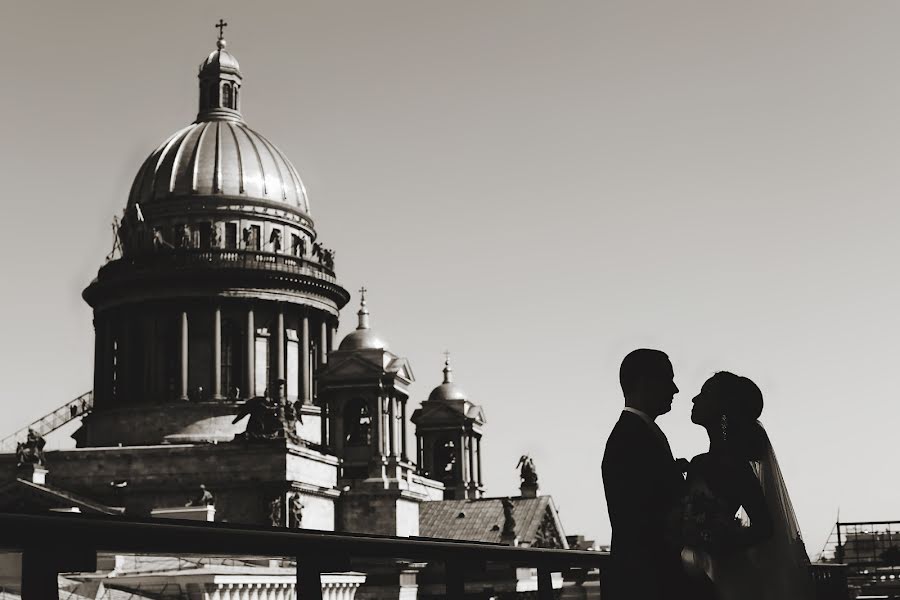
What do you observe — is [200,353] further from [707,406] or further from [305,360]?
[707,406]

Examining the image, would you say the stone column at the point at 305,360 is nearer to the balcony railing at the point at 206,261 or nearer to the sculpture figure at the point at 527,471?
the balcony railing at the point at 206,261

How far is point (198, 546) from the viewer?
20.0 ft

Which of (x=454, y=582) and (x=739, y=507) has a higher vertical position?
(x=739, y=507)

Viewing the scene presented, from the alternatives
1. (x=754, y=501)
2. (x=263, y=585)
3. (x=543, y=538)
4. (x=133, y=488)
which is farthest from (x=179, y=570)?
(x=543, y=538)

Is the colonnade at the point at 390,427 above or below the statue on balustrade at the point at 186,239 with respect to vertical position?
below

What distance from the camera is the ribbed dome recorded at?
7606 centimetres

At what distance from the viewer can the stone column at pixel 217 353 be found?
7275cm

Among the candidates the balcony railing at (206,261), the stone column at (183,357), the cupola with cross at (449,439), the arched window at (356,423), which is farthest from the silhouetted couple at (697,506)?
the cupola with cross at (449,439)

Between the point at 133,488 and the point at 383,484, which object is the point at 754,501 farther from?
the point at 383,484

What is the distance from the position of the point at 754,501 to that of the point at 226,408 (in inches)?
2588

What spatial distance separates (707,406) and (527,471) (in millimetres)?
78682

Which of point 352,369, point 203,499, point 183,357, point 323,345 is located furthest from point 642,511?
point 323,345

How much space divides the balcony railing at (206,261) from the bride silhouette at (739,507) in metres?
67.1

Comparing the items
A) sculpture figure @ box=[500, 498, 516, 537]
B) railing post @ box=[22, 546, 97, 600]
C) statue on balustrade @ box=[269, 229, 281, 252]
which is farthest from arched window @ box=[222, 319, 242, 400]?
railing post @ box=[22, 546, 97, 600]
